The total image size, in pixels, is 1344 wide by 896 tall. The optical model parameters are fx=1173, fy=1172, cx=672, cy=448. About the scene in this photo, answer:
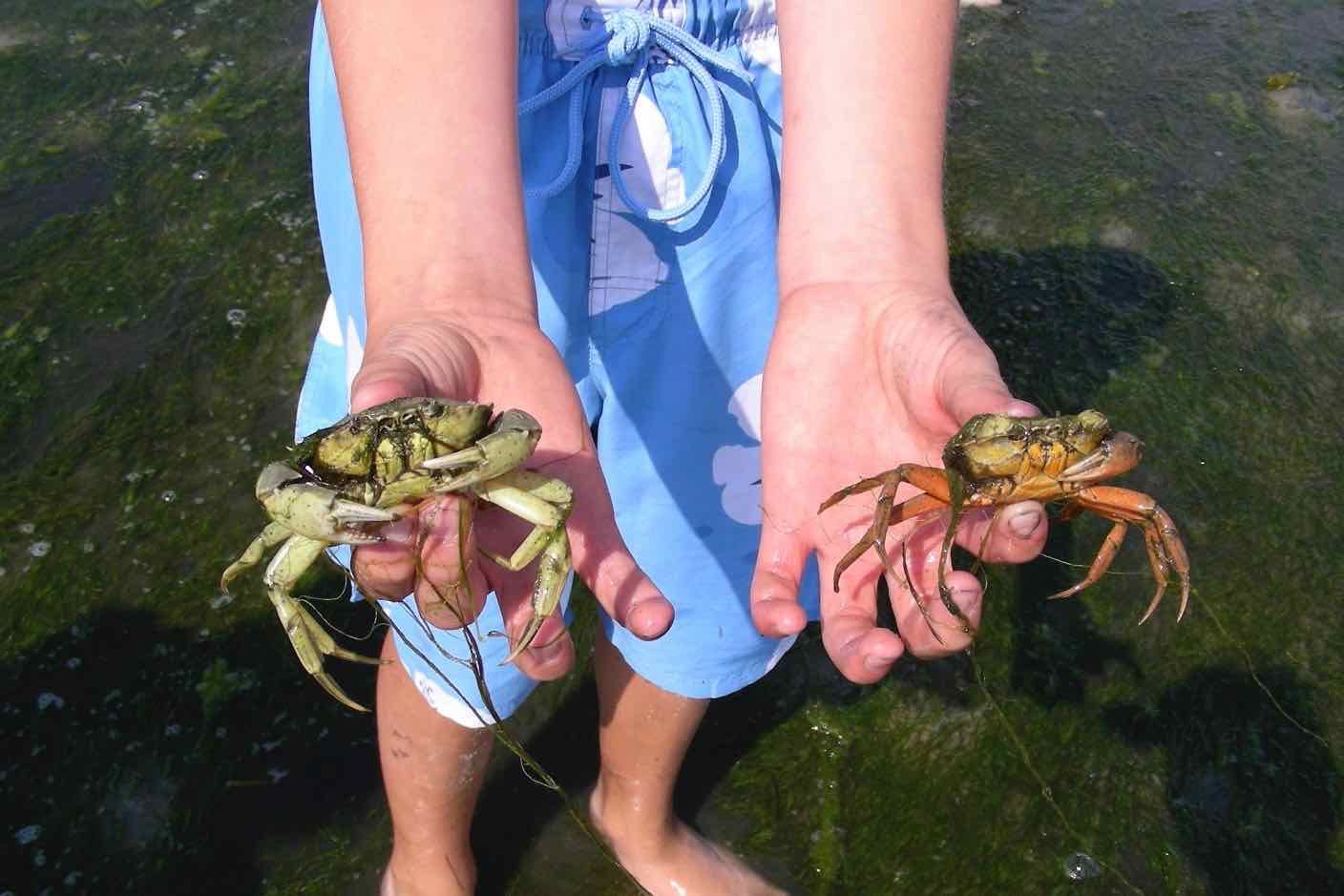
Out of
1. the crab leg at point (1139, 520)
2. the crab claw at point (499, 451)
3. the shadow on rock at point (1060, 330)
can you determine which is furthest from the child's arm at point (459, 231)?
the shadow on rock at point (1060, 330)

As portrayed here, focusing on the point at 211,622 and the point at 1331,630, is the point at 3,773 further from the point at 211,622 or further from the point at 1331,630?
the point at 1331,630

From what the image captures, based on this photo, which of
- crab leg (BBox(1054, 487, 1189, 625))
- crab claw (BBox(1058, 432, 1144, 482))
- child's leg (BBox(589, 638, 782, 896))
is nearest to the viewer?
crab claw (BBox(1058, 432, 1144, 482))

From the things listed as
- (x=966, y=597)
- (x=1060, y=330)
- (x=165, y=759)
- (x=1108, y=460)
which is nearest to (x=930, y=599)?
(x=966, y=597)

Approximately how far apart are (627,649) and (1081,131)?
3.63 meters

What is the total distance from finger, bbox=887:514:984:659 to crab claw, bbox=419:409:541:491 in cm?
72

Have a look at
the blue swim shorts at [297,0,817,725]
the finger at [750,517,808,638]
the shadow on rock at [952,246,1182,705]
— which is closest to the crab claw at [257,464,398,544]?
the blue swim shorts at [297,0,817,725]

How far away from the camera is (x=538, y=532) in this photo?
1.99m

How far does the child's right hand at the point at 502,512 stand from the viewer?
6.30ft

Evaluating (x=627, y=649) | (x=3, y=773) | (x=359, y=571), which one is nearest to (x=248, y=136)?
(x=3, y=773)

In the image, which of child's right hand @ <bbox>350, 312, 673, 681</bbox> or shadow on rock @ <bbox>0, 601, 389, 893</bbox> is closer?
child's right hand @ <bbox>350, 312, 673, 681</bbox>

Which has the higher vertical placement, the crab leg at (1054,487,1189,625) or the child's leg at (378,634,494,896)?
the crab leg at (1054,487,1189,625)

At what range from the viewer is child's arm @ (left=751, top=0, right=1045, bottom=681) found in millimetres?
2074

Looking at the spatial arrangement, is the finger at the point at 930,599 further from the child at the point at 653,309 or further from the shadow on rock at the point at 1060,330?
the shadow on rock at the point at 1060,330

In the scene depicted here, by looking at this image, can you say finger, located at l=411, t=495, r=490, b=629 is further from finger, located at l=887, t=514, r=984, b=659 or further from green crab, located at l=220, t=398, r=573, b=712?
finger, located at l=887, t=514, r=984, b=659
